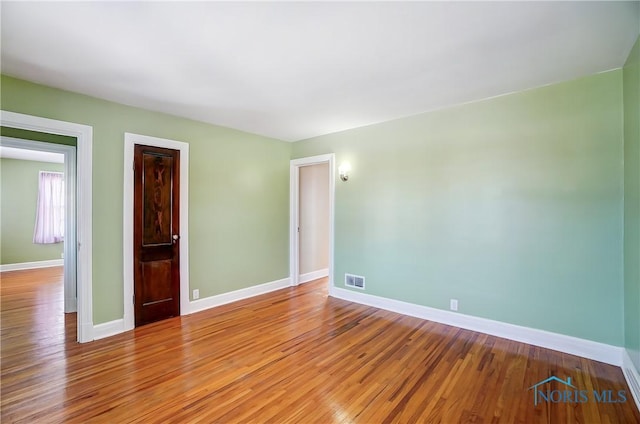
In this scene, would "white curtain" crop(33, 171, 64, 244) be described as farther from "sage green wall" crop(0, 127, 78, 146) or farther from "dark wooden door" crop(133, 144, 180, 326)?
"dark wooden door" crop(133, 144, 180, 326)

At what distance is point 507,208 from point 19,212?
989 cm

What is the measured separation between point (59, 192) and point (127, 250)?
6079mm

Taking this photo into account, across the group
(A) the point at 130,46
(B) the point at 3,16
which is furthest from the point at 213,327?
(B) the point at 3,16

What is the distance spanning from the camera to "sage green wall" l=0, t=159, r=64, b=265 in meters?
6.60

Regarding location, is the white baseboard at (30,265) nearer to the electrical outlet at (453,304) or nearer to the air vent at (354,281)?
the air vent at (354,281)

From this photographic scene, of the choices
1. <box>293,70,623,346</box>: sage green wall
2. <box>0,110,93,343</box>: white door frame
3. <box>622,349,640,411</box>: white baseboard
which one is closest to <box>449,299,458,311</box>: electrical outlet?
<box>293,70,623,346</box>: sage green wall

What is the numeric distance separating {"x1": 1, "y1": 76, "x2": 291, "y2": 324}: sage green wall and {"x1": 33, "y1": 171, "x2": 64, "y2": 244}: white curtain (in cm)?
584

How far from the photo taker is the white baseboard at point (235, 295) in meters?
3.93

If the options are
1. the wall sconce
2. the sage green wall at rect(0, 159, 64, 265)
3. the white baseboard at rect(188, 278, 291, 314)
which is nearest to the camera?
the white baseboard at rect(188, 278, 291, 314)

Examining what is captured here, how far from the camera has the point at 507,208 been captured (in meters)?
3.05

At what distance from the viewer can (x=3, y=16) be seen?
1775mm

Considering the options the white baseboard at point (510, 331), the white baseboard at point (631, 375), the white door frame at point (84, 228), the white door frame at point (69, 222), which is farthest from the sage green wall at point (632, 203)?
the white door frame at point (69, 222)

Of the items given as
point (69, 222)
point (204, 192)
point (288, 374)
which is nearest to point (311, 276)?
point (204, 192)

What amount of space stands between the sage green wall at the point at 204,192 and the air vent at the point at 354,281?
1.28 m
